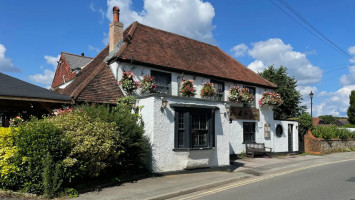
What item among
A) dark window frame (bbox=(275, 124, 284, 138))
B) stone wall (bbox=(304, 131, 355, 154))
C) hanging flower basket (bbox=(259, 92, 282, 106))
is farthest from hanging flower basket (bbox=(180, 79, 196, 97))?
stone wall (bbox=(304, 131, 355, 154))

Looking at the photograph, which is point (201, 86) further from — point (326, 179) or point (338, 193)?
point (338, 193)

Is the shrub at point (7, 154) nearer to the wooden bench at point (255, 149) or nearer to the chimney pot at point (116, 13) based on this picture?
the chimney pot at point (116, 13)

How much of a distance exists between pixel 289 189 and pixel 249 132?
402 inches

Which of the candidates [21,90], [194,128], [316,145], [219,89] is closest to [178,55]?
[219,89]

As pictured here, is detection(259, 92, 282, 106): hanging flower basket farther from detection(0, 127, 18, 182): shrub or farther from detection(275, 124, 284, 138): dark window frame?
detection(0, 127, 18, 182): shrub

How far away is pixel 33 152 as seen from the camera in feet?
25.8

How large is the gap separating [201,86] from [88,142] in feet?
32.0

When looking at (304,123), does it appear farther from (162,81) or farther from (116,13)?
(116,13)

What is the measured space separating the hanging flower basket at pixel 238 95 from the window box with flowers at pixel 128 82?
709cm

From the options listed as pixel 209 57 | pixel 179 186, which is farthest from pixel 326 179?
pixel 209 57

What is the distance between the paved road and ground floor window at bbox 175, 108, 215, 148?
106 inches

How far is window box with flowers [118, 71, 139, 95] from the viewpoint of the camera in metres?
13.6

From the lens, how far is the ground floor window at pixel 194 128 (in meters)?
11.9

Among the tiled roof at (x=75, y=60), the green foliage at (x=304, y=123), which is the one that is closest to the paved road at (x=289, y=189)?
the green foliage at (x=304, y=123)
